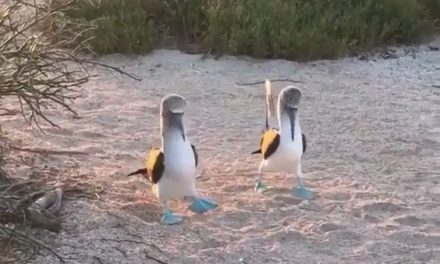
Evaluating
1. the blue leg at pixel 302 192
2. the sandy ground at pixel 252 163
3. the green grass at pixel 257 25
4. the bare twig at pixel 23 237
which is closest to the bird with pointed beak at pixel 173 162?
the sandy ground at pixel 252 163

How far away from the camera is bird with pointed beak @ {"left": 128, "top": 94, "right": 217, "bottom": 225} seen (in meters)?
4.58

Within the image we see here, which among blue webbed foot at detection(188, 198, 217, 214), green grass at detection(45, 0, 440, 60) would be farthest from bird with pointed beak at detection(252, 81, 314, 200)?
green grass at detection(45, 0, 440, 60)

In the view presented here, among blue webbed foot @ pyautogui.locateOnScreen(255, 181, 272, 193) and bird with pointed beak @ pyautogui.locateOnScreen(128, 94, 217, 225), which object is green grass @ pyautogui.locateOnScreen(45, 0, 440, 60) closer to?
blue webbed foot @ pyautogui.locateOnScreen(255, 181, 272, 193)

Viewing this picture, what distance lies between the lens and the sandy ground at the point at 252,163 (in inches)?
175

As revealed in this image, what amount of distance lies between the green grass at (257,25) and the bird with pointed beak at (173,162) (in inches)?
122

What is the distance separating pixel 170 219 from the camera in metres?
4.63

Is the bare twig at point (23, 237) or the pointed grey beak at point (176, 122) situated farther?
the pointed grey beak at point (176, 122)

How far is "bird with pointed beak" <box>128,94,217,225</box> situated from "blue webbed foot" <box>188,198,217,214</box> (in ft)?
0.20

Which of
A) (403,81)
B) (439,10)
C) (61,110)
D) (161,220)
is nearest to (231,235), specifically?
(161,220)

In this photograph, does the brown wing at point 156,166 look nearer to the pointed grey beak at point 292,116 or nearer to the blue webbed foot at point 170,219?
the blue webbed foot at point 170,219

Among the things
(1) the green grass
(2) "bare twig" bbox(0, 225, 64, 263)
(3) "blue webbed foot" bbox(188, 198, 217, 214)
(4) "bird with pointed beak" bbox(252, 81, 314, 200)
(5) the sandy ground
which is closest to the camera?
(2) "bare twig" bbox(0, 225, 64, 263)

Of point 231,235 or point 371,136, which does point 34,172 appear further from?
point 371,136

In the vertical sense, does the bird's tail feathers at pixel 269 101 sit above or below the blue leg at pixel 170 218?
above

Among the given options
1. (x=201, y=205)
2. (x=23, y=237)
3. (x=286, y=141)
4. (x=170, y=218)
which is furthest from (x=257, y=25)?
(x=23, y=237)
